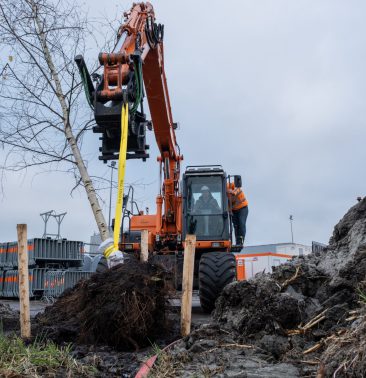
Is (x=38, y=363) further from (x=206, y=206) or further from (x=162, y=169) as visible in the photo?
(x=162, y=169)

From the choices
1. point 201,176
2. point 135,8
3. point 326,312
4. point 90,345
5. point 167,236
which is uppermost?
point 135,8

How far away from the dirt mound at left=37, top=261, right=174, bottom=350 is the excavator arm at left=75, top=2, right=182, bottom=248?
181cm

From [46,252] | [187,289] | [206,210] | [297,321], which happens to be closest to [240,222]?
[206,210]

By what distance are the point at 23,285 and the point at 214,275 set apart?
13.5 ft

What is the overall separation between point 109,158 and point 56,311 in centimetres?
261

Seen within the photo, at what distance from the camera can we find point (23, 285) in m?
6.02

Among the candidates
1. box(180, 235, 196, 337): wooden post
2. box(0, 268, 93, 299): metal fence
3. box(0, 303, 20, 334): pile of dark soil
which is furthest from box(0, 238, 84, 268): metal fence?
box(180, 235, 196, 337): wooden post

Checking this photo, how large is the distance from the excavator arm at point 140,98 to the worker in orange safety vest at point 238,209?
1.20 meters

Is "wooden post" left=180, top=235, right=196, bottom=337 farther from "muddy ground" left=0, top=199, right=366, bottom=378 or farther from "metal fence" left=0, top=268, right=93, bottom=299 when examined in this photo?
"metal fence" left=0, top=268, right=93, bottom=299

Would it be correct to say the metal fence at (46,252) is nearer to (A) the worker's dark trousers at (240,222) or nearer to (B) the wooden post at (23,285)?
(A) the worker's dark trousers at (240,222)

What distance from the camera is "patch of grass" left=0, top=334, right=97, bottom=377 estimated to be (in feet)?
13.7

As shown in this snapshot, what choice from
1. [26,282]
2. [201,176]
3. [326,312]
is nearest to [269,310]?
[326,312]

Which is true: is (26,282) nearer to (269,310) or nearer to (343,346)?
(269,310)

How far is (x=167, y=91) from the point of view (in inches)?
430
